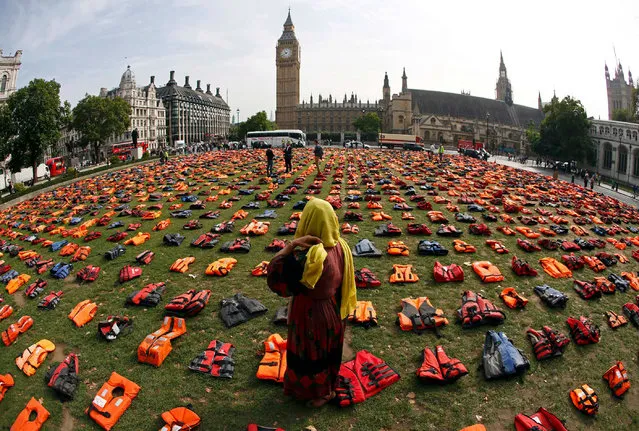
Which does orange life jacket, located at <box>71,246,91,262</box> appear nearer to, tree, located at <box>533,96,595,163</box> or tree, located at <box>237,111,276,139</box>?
tree, located at <box>533,96,595,163</box>

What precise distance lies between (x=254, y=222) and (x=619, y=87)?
167350 mm

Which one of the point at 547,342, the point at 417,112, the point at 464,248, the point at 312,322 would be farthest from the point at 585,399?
the point at 417,112

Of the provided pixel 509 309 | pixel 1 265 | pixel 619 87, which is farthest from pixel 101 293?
pixel 619 87

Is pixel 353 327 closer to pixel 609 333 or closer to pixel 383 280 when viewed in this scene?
pixel 383 280

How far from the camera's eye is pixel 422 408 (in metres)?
6.75

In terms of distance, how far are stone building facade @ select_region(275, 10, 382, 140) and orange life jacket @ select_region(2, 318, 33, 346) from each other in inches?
5755

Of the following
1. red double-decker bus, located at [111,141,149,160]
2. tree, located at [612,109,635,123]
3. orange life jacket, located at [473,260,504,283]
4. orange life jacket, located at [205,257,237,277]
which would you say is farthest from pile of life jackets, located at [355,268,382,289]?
tree, located at [612,109,635,123]

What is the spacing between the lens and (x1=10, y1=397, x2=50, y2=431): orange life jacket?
255 inches

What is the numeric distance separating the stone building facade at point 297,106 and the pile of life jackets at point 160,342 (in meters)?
146

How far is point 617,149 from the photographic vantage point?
181 feet

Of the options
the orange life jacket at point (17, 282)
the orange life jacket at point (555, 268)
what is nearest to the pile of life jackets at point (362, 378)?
the orange life jacket at point (555, 268)

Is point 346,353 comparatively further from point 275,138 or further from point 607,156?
point 607,156

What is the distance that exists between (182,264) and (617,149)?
64121 millimetres

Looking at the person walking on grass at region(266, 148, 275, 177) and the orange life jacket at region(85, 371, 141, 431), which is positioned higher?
the person walking on grass at region(266, 148, 275, 177)
